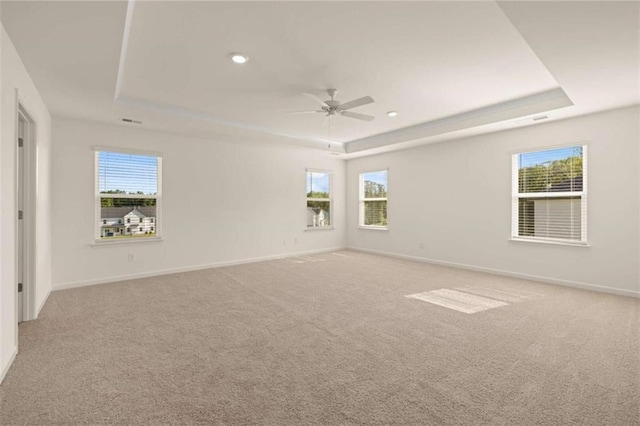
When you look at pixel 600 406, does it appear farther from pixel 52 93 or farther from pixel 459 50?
pixel 52 93

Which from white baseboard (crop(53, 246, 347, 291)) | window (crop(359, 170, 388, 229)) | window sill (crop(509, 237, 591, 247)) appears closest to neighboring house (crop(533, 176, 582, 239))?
window sill (crop(509, 237, 591, 247))

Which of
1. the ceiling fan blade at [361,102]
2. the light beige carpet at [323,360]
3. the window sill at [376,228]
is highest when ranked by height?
the ceiling fan blade at [361,102]

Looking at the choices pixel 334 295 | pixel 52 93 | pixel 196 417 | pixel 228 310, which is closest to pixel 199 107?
pixel 52 93

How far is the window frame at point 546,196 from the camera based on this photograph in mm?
4539

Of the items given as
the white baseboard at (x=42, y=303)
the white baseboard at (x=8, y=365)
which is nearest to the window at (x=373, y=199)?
the white baseboard at (x=42, y=303)

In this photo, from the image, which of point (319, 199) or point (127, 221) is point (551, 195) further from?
point (127, 221)

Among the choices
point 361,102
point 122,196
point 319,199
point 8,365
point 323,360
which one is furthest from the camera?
point 319,199

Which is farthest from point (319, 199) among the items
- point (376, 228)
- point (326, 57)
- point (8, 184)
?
point (8, 184)

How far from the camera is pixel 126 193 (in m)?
5.22

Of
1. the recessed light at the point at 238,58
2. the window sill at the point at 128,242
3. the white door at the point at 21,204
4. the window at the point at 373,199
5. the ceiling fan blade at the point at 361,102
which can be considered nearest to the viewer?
the recessed light at the point at 238,58

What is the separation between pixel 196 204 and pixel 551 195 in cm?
→ 600

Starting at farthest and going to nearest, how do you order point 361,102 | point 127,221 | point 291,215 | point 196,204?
point 291,215 < point 196,204 < point 127,221 < point 361,102

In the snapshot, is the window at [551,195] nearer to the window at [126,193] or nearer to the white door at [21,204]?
the window at [126,193]

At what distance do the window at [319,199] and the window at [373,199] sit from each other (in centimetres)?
85
